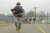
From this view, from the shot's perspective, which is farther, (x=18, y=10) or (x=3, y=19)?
(x=3, y=19)

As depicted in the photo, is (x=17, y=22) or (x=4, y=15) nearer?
(x=17, y=22)

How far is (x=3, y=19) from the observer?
85.7 feet

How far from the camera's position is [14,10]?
859 centimetres

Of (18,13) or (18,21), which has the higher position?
(18,13)

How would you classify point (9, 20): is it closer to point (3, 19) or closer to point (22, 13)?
point (3, 19)

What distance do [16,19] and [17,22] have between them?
17cm

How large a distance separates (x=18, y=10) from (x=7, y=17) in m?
18.7

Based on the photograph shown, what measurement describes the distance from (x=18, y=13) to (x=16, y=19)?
1.11ft

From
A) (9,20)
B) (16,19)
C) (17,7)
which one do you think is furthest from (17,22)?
(9,20)

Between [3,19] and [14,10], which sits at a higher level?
[14,10]

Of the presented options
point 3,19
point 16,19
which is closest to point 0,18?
point 3,19

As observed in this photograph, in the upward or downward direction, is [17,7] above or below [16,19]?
above

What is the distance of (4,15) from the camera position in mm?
26875

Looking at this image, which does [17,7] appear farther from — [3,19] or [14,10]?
[3,19]
